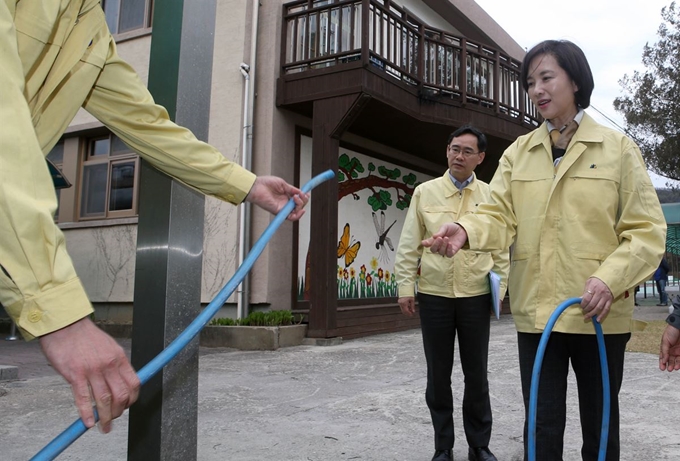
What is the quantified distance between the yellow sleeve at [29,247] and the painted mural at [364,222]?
27.9ft

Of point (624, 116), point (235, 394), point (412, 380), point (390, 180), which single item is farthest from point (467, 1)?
point (235, 394)

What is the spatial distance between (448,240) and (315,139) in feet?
21.3

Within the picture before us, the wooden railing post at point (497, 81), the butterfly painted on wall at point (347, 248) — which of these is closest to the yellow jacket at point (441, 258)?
the butterfly painted on wall at point (347, 248)

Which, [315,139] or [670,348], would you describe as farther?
[315,139]

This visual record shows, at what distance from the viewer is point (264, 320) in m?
8.28

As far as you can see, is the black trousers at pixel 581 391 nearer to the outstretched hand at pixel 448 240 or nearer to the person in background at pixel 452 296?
the outstretched hand at pixel 448 240

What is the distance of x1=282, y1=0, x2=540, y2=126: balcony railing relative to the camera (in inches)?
355

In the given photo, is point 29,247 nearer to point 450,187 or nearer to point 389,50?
point 450,187

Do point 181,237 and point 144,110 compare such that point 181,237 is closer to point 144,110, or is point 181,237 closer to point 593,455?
point 144,110

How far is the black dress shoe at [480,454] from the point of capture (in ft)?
10.9

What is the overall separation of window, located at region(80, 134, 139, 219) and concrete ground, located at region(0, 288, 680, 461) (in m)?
4.43

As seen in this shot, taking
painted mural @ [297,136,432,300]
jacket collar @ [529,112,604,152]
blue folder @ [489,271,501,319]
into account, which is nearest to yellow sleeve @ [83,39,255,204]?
jacket collar @ [529,112,604,152]

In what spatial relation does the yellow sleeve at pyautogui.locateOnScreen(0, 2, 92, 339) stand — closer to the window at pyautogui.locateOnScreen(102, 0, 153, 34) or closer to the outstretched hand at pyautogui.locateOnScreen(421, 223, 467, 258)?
the outstretched hand at pyautogui.locateOnScreen(421, 223, 467, 258)

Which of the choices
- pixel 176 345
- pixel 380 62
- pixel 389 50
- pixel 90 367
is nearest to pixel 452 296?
pixel 176 345
